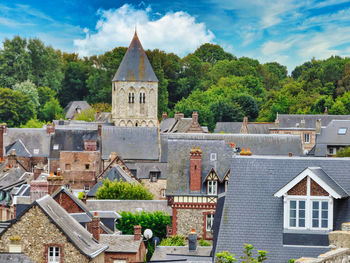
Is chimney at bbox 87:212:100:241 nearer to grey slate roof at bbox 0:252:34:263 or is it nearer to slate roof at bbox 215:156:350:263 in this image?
grey slate roof at bbox 0:252:34:263

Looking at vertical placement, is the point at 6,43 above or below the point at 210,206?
above

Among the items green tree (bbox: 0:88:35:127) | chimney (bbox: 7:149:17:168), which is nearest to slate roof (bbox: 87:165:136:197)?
chimney (bbox: 7:149:17:168)

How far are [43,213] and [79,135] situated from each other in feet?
157

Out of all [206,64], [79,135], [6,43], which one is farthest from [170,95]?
[79,135]

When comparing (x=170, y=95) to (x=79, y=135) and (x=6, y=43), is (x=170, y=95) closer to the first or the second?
(x=6, y=43)

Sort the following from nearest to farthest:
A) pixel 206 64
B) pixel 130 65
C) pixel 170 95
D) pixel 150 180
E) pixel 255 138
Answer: pixel 150 180, pixel 255 138, pixel 130 65, pixel 170 95, pixel 206 64

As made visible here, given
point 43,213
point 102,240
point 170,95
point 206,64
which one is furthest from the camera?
point 206,64

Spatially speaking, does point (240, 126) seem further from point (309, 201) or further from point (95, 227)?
point (309, 201)

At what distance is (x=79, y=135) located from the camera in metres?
74.9

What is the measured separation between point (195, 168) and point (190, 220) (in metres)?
3.24

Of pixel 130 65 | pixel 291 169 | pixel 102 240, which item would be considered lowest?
pixel 102 240

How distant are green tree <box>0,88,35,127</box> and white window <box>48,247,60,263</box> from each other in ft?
274

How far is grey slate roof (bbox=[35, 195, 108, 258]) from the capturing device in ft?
90.4

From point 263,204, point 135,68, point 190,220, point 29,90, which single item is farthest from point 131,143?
point 263,204
